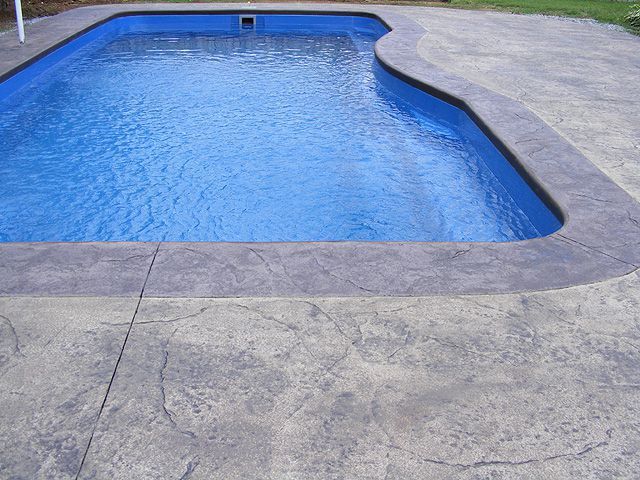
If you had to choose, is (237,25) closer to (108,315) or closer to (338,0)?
(338,0)

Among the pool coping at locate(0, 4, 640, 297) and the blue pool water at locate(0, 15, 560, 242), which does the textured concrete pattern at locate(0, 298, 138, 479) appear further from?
the blue pool water at locate(0, 15, 560, 242)

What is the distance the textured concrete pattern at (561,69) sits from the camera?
473 centimetres

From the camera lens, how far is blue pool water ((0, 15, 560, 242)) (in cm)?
423

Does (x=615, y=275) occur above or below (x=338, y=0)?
below

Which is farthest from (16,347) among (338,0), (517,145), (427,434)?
(338,0)

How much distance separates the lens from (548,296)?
2707 mm

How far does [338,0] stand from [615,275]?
1088 cm

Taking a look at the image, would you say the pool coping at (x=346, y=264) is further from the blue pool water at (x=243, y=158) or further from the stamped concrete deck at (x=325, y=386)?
the blue pool water at (x=243, y=158)

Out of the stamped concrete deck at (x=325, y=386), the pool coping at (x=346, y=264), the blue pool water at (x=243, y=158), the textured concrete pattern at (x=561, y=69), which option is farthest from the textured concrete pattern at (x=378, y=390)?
the textured concrete pattern at (x=561, y=69)

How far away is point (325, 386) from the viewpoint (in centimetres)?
213

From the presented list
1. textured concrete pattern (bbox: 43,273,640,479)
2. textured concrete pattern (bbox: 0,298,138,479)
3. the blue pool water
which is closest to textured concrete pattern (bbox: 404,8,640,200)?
the blue pool water

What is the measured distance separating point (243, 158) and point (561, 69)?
4221mm

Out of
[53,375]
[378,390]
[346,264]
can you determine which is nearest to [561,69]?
[346,264]

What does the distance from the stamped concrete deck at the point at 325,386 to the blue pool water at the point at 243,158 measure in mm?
1393
